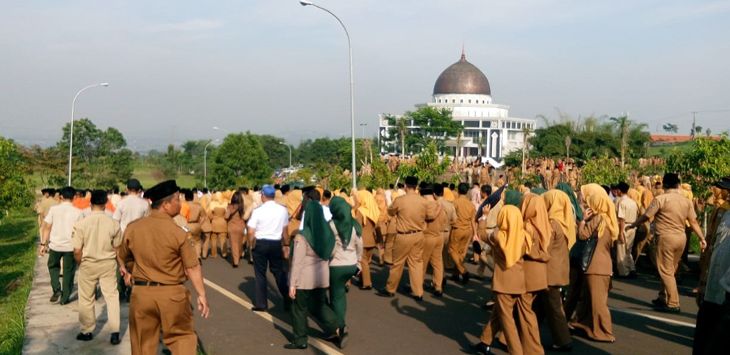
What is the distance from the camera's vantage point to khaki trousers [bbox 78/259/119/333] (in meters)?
8.02

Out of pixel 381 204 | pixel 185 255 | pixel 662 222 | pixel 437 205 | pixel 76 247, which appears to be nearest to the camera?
pixel 185 255

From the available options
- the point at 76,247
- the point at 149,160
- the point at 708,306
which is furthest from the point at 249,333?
the point at 149,160

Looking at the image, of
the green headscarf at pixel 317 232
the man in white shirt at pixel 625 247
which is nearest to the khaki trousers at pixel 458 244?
the man in white shirt at pixel 625 247

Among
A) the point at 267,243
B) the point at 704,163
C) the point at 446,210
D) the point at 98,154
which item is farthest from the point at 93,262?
the point at 98,154

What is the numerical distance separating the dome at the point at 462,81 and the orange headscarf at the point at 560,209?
121 meters

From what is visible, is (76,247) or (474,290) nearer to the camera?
(76,247)

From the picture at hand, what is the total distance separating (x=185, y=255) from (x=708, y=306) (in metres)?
4.30

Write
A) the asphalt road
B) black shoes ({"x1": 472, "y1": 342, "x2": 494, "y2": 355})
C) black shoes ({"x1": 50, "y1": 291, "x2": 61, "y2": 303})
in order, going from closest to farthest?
black shoes ({"x1": 472, "y1": 342, "x2": 494, "y2": 355})
the asphalt road
black shoes ({"x1": 50, "y1": 291, "x2": 61, "y2": 303})

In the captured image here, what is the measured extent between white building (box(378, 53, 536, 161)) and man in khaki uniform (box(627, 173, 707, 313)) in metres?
98.5

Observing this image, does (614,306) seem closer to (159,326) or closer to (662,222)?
(662,222)

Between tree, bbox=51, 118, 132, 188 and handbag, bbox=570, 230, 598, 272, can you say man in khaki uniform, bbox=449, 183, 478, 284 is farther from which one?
tree, bbox=51, 118, 132, 188

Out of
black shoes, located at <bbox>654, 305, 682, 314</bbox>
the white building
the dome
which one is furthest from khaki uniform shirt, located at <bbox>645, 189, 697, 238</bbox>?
the dome

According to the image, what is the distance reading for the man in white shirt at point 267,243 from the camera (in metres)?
9.50

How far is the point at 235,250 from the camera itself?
1420cm
